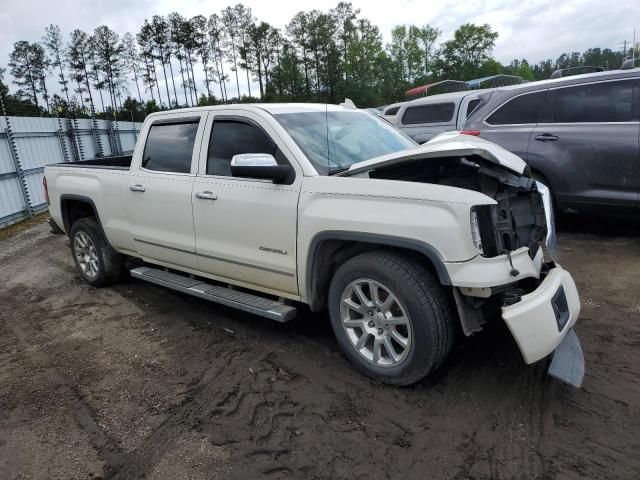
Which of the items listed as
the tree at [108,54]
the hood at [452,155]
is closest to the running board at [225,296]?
the hood at [452,155]

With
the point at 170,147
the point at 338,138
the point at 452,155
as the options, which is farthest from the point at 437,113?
the point at 452,155

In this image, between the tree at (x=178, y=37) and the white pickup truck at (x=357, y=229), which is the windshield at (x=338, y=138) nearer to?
the white pickup truck at (x=357, y=229)

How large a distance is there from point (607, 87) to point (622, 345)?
3604 millimetres

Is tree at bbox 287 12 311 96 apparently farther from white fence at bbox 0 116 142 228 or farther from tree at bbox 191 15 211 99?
white fence at bbox 0 116 142 228

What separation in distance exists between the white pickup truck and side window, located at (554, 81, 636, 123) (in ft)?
9.20

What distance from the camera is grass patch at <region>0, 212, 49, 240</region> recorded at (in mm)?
10398

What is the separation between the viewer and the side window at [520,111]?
6305 millimetres

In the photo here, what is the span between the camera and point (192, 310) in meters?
4.89

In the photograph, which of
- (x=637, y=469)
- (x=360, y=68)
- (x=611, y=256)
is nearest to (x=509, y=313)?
(x=637, y=469)

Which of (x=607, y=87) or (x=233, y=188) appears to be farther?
(x=607, y=87)

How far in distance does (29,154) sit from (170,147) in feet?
33.5

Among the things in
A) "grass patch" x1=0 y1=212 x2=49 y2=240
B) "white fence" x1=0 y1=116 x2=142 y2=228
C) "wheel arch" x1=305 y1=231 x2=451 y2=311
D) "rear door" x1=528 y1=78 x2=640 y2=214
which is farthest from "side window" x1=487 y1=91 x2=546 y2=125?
"white fence" x1=0 y1=116 x2=142 y2=228

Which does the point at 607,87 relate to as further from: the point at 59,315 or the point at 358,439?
the point at 59,315

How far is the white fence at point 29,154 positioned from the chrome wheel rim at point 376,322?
35.9 feet
